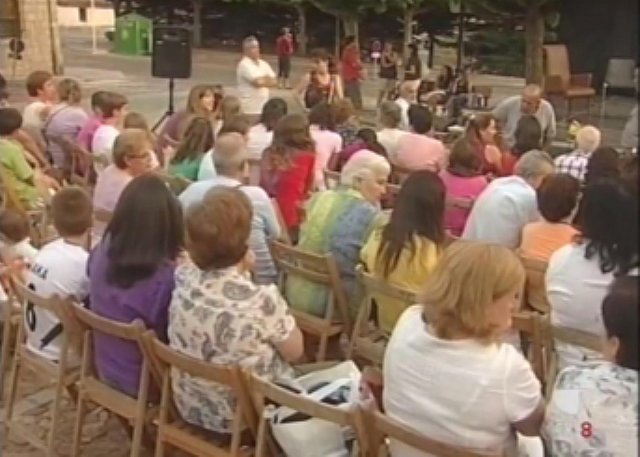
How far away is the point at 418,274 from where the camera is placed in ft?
13.0

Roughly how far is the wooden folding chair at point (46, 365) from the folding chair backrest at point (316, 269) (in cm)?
101

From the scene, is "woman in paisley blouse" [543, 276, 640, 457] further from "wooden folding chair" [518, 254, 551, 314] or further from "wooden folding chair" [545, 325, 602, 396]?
"wooden folding chair" [518, 254, 551, 314]

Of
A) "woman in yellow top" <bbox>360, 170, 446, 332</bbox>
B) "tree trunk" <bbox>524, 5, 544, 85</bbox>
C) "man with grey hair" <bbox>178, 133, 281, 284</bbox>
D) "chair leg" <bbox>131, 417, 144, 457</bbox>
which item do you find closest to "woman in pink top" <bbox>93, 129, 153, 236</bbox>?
"man with grey hair" <bbox>178, 133, 281, 284</bbox>

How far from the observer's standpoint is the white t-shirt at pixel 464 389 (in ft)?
8.49

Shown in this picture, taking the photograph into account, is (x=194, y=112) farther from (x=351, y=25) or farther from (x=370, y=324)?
(x=351, y=25)

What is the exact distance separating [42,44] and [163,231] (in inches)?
785

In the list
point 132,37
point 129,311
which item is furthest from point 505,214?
point 132,37

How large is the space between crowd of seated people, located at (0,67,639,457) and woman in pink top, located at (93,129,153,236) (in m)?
0.01

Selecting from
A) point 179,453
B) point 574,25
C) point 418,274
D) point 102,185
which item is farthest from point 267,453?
point 574,25

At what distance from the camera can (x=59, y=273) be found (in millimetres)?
3879

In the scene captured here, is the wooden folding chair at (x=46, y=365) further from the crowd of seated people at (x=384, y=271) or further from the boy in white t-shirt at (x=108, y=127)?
the boy in white t-shirt at (x=108, y=127)

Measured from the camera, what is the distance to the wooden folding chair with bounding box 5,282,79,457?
3.49 meters

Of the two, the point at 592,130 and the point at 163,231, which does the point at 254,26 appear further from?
the point at 163,231

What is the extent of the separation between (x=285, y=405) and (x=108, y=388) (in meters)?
0.98
